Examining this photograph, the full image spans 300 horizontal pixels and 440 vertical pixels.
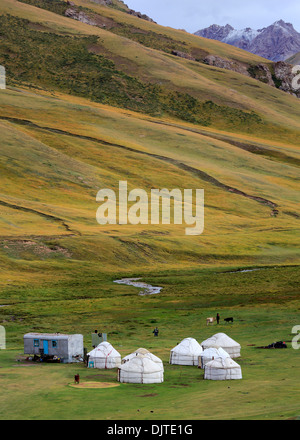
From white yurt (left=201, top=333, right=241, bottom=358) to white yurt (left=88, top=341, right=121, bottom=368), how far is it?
728 centimetres

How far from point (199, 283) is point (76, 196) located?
60950 mm

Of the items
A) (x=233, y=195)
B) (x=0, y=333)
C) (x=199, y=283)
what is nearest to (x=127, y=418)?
(x=0, y=333)

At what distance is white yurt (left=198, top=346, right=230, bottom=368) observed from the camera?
46.2m

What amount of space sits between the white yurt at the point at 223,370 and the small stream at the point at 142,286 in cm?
4468

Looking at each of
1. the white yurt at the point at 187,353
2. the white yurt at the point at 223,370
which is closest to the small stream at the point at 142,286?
the white yurt at the point at 187,353

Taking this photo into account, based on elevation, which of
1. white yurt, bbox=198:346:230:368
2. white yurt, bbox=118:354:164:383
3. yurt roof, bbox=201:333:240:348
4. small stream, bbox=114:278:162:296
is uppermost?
small stream, bbox=114:278:162:296

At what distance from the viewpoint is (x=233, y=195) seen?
558 ft

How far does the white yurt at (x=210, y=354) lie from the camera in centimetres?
4625

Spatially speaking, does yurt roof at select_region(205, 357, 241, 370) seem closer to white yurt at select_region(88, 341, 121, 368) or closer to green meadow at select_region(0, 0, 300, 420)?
green meadow at select_region(0, 0, 300, 420)

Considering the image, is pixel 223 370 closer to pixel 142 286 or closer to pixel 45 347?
pixel 45 347

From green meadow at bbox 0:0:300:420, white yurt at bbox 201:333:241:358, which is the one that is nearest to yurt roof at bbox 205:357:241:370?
green meadow at bbox 0:0:300:420

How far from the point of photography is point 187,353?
5091 centimetres

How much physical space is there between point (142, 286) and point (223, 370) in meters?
50.9

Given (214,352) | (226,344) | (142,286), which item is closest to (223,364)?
(214,352)
